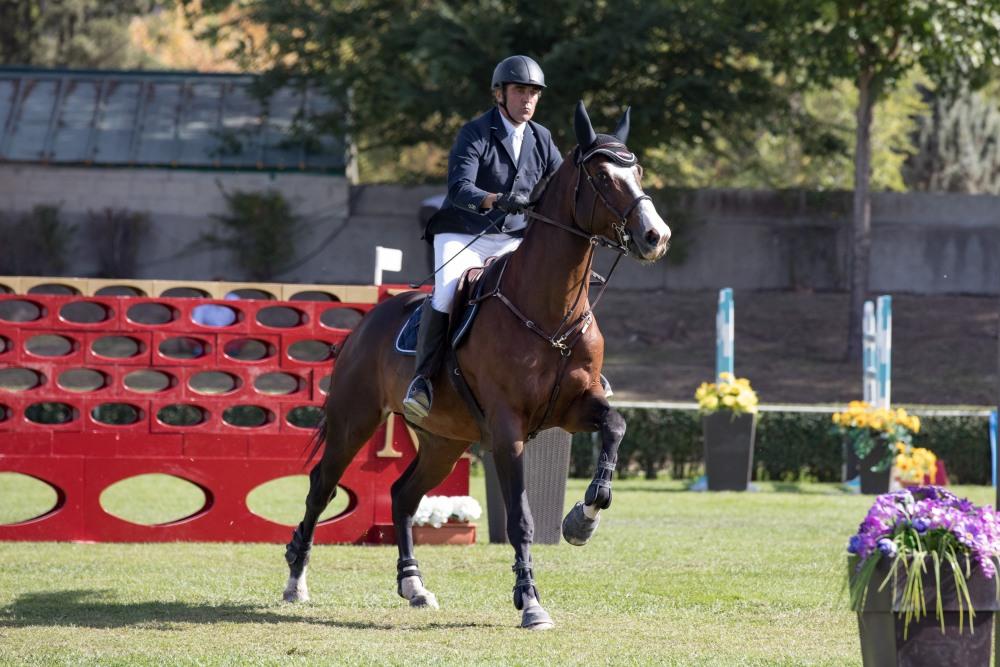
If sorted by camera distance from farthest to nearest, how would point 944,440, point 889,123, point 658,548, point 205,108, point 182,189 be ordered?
point 889,123 → point 205,108 → point 182,189 → point 944,440 → point 658,548

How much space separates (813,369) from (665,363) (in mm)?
2727

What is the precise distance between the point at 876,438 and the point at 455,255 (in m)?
9.95

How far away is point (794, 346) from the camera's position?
1101 inches

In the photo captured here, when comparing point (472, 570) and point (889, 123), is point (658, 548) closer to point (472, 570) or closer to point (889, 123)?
point (472, 570)

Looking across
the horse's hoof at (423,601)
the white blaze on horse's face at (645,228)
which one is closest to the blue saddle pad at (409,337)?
the horse's hoof at (423,601)

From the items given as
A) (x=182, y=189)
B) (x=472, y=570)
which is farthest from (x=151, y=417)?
(x=182, y=189)

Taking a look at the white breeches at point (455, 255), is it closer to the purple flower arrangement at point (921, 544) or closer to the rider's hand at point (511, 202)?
the rider's hand at point (511, 202)

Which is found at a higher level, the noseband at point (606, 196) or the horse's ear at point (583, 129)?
the horse's ear at point (583, 129)

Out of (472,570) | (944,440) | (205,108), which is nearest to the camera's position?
(472,570)

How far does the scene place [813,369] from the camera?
26797 millimetres

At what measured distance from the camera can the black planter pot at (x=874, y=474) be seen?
16812 millimetres

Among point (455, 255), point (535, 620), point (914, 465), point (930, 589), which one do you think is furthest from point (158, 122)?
point (930, 589)

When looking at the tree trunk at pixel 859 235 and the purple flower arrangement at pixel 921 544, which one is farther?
Answer: the tree trunk at pixel 859 235

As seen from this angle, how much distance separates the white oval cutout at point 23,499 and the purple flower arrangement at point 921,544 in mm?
9206
